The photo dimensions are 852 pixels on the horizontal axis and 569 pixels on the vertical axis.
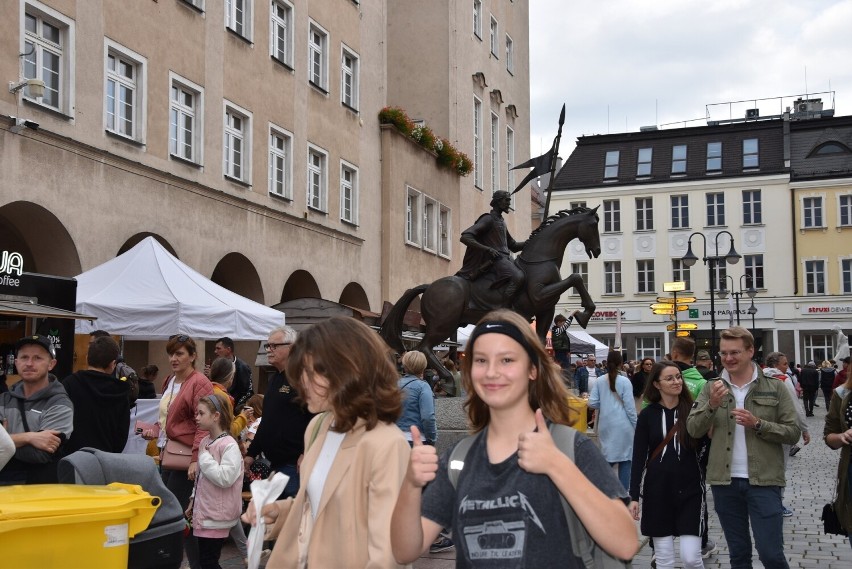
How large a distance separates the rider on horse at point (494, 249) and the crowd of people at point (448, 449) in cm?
200

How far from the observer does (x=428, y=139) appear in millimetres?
32156

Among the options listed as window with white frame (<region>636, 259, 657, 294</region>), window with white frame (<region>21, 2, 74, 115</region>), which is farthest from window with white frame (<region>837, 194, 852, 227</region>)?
window with white frame (<region>21, 2, 74, 115</region>)

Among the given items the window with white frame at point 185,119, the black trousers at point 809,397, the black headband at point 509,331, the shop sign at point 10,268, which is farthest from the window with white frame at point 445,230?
the black headband at point 509,331

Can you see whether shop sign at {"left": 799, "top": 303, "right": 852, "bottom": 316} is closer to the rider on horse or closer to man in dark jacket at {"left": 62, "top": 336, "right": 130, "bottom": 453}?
the rider on horse

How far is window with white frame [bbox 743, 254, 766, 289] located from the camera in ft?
193

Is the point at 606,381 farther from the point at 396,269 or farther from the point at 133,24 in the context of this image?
the point at 396,269

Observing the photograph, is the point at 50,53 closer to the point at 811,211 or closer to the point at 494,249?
the point at 494,249

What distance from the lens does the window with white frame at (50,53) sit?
16.2 m

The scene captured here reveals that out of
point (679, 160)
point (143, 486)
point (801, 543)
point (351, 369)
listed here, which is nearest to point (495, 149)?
point (679, 160)

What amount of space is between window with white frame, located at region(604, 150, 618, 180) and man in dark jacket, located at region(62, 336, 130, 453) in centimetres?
5712

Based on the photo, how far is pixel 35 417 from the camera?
608 centimetres

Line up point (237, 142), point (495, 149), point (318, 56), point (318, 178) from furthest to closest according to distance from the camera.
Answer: point (495, 149), point (318, 56), point (318, 178), point (237, 142)

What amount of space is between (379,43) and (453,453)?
28696mm

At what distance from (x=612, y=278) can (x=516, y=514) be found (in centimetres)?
6068
